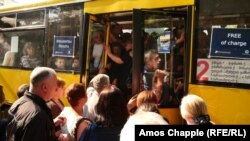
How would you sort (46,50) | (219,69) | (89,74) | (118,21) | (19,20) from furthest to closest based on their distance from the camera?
(19,20) < (46,50) < (118,21) < (89,74) < (219,69)

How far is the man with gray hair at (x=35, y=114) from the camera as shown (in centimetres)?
324

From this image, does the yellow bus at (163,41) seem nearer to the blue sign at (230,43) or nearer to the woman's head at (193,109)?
the blue sign at (230,43)

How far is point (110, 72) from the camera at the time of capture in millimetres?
8047

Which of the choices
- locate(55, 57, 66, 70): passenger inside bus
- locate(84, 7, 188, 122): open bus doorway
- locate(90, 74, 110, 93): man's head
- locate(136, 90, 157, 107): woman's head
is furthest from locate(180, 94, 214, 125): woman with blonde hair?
locate(55, 57, 66, 70): passenger inside bus

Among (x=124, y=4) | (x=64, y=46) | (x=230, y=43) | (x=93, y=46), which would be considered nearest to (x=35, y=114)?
(x=230, y=43)

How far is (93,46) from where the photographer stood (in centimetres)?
784

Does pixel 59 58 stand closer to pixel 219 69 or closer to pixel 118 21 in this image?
pixel 118 21

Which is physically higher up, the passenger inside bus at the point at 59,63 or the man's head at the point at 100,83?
the passenger inside bus at the point at 59,63

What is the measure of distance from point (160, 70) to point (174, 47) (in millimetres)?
429

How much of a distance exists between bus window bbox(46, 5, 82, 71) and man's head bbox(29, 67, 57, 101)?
14.8 ft

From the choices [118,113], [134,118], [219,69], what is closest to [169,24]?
[219,69]

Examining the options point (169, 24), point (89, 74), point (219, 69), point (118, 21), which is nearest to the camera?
point (219, 69)

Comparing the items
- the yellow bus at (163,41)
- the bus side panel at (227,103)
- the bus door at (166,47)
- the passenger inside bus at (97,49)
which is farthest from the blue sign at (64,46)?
the bus side panel at (227,103)

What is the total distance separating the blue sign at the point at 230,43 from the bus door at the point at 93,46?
2810mm
